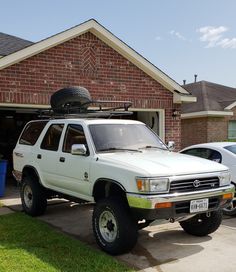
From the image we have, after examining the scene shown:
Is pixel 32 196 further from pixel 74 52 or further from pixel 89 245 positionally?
pixel 74 52

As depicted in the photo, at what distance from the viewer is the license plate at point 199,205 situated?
545 centimetres

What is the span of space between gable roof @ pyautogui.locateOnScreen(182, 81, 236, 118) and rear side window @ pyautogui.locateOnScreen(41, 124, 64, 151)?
16216 millimetres

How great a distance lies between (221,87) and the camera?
29469mm

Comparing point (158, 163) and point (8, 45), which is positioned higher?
point (8, 45)

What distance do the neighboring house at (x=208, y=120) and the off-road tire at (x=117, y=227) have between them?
1784cm

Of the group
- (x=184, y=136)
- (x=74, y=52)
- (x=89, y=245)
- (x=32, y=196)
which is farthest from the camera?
(x=184, y=136)

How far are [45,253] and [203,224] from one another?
2560 millimetres

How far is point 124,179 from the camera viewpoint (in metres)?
5.43

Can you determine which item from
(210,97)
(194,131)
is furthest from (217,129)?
(210,97)

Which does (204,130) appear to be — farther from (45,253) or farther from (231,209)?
(45,253)

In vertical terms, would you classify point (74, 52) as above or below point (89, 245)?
above

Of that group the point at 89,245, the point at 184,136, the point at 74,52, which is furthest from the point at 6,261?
the point at 184,136

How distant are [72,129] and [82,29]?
216 inches

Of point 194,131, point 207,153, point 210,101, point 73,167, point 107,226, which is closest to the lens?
point 107,226
